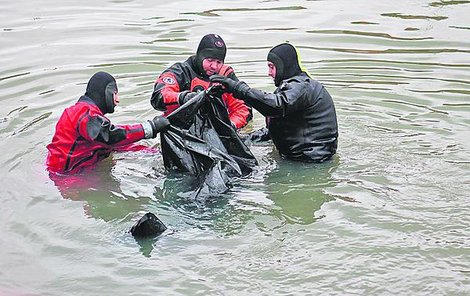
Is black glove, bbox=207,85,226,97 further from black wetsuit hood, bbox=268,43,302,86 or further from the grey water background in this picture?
the grey water background

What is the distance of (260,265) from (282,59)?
2.60 m

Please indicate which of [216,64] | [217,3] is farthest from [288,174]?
[217,3]

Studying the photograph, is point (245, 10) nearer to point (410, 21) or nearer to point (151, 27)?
point (151, 27)

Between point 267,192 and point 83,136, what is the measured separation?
1.87 m

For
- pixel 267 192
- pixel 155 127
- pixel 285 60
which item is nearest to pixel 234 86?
pixel 285 60

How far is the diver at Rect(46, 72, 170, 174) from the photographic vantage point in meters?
7.93

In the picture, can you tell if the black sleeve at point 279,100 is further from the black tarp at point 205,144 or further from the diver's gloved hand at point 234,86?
the black tarp at point 205,144

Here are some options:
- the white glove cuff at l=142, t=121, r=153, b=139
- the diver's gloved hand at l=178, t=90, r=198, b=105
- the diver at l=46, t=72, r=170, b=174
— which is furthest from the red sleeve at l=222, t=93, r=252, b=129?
the white glove cuff at l=142, t=121, r=153, b=139

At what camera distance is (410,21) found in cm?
1420

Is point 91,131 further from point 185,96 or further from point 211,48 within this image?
point 211,48

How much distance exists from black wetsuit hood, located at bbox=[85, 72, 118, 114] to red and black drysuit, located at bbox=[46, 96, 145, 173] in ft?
0.19

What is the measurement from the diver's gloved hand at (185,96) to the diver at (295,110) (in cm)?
44

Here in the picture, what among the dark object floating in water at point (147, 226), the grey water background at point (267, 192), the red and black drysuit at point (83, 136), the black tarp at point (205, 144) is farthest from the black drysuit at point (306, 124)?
the dark object floating in water at point (147, 226)

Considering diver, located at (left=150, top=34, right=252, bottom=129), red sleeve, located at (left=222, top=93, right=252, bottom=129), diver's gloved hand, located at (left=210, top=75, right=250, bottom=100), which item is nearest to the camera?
diver's gloved hand, located at (left=210, top=75, right=250, bottom=100)
